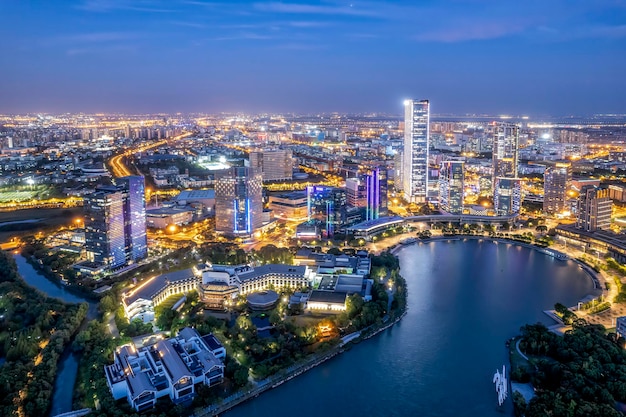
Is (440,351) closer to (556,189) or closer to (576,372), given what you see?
(576,372)

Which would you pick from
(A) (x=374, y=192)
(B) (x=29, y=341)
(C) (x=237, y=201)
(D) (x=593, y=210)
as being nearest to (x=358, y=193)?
(A) (x=374, y=192)

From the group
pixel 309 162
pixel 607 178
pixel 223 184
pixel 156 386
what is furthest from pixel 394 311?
pixel 309 162

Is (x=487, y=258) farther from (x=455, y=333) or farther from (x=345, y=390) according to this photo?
(x=345, y=390)

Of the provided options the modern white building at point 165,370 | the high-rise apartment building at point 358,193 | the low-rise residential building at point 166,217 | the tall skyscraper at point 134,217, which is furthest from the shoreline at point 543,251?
the modern white building at point 165,370

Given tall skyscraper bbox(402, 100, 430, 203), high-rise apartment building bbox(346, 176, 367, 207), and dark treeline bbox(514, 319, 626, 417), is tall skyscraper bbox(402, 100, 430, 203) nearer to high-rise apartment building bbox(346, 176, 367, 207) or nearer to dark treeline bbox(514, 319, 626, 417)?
high-rise apartment building bbox(346, 176, 367, 207)

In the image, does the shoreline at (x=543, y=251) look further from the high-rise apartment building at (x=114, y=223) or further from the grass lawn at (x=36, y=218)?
the grass lawn at (x=36, y=218)

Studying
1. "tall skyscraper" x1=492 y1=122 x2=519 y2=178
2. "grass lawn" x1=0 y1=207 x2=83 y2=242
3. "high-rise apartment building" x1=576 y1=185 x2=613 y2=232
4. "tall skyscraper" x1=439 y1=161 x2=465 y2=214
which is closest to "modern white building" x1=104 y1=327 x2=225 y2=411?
"grass lawn" x1=0 y1=207 x2=83 y2=242
